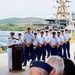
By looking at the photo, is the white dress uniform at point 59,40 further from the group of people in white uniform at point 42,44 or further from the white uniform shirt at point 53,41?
the white uniform shirt at point 53,41

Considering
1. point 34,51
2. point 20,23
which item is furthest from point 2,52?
point 34,51

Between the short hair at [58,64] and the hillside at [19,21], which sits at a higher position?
the short hair at [58,64]

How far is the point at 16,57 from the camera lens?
5.15 meters

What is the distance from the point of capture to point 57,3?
1114cm

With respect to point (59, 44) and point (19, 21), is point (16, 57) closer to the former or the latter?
point (59, 44)

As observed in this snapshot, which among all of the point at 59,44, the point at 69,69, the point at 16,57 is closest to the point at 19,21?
the point at 59,44

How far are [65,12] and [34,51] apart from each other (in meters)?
4.53

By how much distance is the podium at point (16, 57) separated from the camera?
199 inches

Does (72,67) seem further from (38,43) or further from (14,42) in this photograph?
(38,43)

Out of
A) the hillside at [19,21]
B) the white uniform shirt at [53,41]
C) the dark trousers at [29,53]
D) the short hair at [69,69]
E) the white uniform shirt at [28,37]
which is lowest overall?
the dark trousers at [29,53]

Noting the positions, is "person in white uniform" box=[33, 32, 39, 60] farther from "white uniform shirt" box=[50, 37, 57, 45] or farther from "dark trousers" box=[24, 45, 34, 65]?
"white uniform shirt" box=[50, 37, 57, 45]

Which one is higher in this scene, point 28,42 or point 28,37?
point 28,37

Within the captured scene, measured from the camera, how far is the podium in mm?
5059

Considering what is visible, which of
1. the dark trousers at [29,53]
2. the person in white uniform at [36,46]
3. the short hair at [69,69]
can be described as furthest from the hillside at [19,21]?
the short hair at [69,69]
